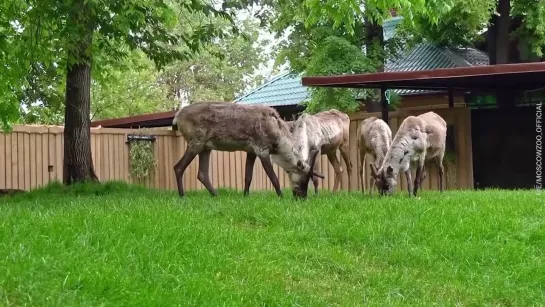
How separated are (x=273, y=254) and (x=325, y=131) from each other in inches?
298

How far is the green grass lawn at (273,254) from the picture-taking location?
575 centimetres

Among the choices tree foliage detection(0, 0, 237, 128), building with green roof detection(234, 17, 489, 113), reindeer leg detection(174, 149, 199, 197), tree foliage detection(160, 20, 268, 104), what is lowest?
reindeer leg detection(174, 149, 199, 197)

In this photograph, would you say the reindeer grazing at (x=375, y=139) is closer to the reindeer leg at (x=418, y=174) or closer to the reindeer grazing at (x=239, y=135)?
the reindeer leg at (x=418, y=174)

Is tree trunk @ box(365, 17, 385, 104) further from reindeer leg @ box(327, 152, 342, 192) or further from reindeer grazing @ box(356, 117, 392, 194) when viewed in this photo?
reindeer grazing @ box(356, 117, 392, 194)

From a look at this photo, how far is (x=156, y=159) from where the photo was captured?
19.8 m

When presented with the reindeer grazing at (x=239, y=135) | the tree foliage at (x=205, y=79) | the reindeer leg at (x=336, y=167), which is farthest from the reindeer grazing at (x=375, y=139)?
the tree foliage at (x=205, y=79)

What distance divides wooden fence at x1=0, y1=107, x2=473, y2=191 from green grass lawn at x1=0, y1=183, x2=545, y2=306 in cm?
672

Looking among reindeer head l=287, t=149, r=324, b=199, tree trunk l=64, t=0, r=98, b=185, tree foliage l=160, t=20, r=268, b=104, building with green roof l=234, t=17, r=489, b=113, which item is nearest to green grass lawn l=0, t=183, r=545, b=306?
reindeer head l=287, t=149, r=324, b=199

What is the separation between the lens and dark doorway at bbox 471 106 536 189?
1745cm

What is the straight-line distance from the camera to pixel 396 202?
33.7ft

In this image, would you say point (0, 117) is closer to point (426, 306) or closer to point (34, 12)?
point (34, 12)

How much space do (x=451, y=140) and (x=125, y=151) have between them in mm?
7920

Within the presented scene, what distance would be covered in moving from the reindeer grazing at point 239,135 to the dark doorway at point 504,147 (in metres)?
6.81

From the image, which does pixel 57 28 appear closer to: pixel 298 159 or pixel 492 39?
pixel 298 159
